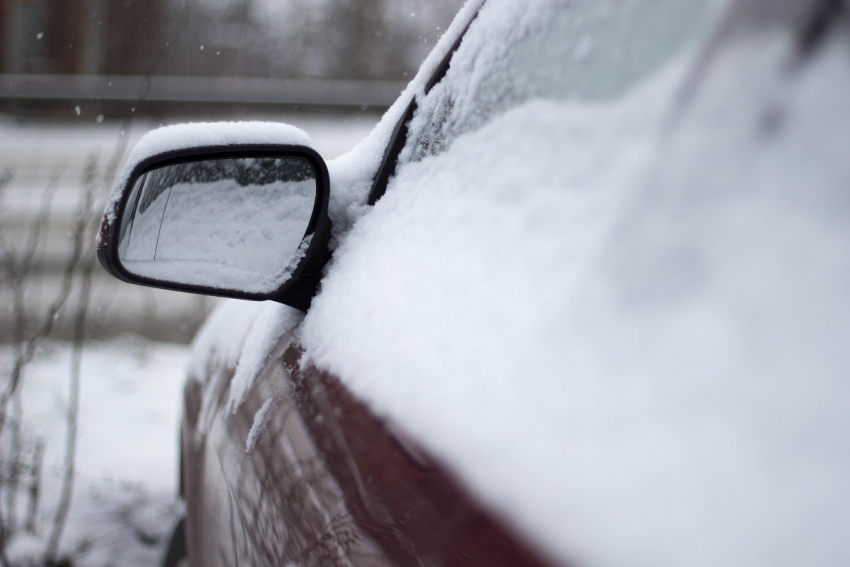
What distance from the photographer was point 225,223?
1.34 m

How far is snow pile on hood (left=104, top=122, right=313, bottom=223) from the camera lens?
129cm

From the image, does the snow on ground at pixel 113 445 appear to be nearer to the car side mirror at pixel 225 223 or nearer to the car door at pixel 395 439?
the car door at pixel 395 439

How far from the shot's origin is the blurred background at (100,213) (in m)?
2.92

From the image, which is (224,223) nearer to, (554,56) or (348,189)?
(348,189)

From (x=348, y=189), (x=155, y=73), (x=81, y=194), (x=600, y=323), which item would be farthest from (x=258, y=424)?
(x=81, y=194)

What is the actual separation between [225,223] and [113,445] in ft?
10.8

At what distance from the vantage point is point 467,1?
1.24 metres

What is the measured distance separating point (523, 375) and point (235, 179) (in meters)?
0.92

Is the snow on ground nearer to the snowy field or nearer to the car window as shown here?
the snowy field

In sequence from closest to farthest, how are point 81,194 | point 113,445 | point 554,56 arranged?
1. point 554,56
2. point 81,194
3. point 113,445

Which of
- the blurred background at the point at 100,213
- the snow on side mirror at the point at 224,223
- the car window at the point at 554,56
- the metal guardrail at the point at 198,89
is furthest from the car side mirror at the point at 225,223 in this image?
the metal guardrail at the point at 198,89

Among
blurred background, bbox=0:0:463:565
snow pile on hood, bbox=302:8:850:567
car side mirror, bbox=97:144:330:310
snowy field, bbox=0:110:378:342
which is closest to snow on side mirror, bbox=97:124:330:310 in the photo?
car side mirror, bbox=97:144:330:310

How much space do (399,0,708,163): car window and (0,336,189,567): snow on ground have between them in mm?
2608

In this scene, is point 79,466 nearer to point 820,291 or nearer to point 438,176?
point 438,176
